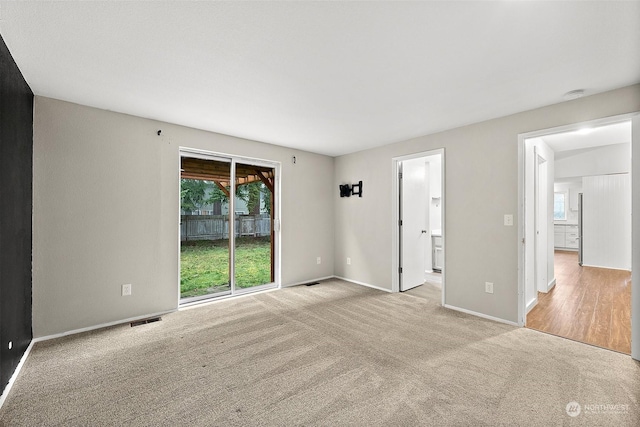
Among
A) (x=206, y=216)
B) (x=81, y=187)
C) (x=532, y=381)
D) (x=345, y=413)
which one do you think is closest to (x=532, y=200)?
(x=532, y=381)

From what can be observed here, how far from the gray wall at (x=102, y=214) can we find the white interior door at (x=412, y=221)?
301cm

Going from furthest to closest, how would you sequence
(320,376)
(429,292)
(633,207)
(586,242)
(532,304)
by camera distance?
(586,242) < (429,292) < (532,304) < (633,207) < (320,376)

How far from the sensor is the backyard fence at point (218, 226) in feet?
12.5

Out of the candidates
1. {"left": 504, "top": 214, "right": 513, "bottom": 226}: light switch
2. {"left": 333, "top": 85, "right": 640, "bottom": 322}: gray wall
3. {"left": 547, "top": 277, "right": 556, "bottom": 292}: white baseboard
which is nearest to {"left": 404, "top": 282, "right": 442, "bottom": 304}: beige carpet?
{"left": 333, "top": 85, "right": 640, "bottom": 322}: gray wall

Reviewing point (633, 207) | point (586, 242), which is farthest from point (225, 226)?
point (586, 242)

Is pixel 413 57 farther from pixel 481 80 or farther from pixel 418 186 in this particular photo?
pixel 418 186

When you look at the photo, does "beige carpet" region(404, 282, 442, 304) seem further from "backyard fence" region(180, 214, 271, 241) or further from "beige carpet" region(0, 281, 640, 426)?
"backyard fence" region(180, 214, 271, 241)

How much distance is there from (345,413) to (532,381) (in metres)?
1.46

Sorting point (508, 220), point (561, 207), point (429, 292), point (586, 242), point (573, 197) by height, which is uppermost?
point (573, 197)

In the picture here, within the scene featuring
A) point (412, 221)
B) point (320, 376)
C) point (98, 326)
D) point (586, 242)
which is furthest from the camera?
point (586, 242)

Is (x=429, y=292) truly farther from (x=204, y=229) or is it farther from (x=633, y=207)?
(x=204, y=229)

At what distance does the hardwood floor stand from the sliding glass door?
377 cm

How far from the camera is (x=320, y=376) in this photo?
2.13 metres

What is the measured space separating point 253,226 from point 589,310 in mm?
4748
